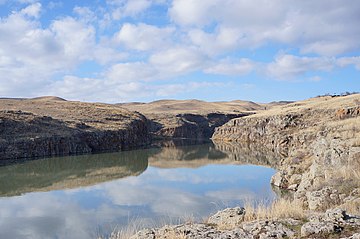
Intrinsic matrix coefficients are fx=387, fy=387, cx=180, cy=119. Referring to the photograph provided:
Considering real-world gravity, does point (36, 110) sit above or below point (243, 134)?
above

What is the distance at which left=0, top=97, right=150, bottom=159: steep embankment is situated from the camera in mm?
43594

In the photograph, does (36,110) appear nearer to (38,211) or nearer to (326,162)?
(38,211)

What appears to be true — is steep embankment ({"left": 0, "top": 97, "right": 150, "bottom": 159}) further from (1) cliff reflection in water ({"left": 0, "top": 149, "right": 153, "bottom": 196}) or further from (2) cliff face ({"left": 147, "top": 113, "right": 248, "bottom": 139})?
(2) cliff face ({"left": 147, "top": 113, "right": 248, "bottom": 139})

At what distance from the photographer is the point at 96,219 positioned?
55.9ft

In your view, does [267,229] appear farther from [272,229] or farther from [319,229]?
[319,229]

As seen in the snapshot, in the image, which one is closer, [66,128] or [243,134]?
[66,128]

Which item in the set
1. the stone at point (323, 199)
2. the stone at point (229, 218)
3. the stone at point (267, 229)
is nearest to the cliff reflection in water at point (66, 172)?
the stone at point (229, 218)

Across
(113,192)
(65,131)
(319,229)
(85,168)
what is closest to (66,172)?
(85,168)

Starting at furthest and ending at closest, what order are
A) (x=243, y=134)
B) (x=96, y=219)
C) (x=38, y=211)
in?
(x=243, y=134), (x=38, y=211), (x=96, y=219)

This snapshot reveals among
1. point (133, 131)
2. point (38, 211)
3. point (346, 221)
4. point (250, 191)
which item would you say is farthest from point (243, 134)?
point (346, 221)

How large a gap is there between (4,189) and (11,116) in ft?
82.1

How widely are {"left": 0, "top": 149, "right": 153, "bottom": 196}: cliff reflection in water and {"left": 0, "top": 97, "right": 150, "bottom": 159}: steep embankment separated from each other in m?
3.37

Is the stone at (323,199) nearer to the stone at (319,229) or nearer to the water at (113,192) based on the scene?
the water at (113,192)

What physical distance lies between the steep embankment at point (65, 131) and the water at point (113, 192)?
12.9 feet
